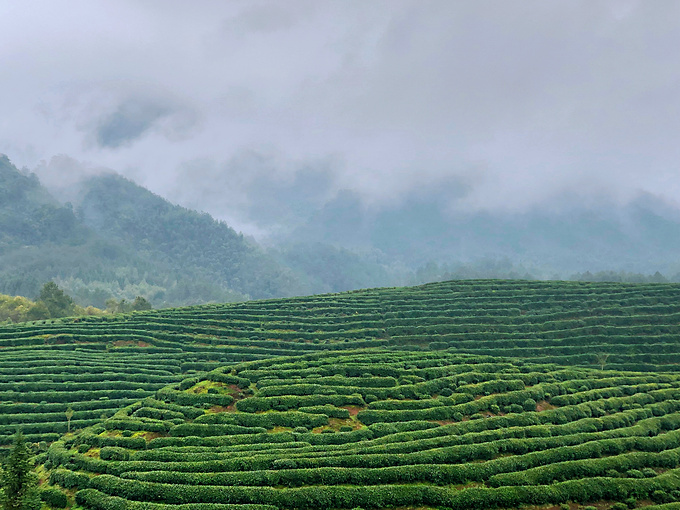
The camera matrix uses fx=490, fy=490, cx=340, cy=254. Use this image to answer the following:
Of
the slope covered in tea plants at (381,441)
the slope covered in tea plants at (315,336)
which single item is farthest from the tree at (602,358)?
the slope covered in tea plants at (381,441)

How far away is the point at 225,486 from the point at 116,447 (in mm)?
11146

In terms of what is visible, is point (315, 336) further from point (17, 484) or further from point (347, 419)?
point (17, 484)

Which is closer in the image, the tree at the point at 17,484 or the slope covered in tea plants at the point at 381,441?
the tree at the point at 17,484

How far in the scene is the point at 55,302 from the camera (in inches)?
5032

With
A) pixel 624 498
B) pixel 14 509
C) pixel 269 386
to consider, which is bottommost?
pixel 624 498

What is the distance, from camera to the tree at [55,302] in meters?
126

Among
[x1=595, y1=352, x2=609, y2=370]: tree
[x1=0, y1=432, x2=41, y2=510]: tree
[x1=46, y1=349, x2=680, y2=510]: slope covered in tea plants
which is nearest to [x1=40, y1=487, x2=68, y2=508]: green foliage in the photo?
[x1=46, y1=349, x2=680, y2=510]: slope covered in tea plants

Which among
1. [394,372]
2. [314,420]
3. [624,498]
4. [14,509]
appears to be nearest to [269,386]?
[314,420]

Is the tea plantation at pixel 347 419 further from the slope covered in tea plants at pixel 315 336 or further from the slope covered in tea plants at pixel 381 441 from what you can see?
the slope covered in tea plants at pixel 315 336

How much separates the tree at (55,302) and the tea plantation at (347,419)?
41.9 m

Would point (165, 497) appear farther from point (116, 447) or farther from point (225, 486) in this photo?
point (116, 447)

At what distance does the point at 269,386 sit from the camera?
4891 centimetres

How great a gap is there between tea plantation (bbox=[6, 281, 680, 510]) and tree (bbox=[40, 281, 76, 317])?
4193cm

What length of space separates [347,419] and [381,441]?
5.42 metres
